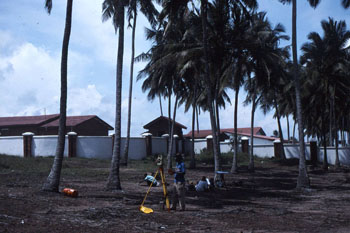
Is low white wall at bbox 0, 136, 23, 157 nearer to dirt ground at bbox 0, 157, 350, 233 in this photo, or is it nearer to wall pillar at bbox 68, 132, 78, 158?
wall pillar at bbox 68, 132, 78, 158

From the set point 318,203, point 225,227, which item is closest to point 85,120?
point 318,203

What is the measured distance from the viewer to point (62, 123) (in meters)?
13.6

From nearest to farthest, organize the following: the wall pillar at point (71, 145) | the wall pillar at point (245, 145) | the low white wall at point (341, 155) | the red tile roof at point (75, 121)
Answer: the wall pillar at point (71, 145)
the low white wall at point (341, 155)
the wall pillar at point (245, 145)
the red tile roof at point (75, 121)

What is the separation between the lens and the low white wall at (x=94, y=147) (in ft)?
105

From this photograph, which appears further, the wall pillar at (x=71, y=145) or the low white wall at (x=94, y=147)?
the low white wall at (x=94, y=147)

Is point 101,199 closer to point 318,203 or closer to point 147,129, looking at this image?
point 318,203

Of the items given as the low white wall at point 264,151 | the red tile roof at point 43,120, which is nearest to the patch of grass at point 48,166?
the red tile roof at point 43,120

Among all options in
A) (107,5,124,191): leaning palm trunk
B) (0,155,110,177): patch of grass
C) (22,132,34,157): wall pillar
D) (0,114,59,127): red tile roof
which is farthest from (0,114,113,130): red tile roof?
(107,5,124,191): leaning palm trunk

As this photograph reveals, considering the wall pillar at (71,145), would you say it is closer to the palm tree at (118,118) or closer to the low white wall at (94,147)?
the low white wall at (94,147)

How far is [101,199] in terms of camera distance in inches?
512

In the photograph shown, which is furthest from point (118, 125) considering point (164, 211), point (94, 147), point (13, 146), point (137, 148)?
point (137, 148)

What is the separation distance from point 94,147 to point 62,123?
1930 centimetres

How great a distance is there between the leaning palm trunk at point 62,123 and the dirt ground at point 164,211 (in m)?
0.44

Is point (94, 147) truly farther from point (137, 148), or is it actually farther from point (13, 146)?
point (13, 146)
